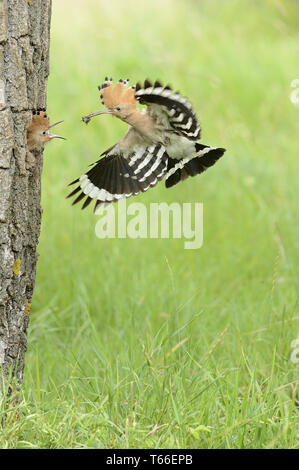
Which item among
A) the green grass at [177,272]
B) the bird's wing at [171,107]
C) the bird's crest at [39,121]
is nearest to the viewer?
the bird's wing at [171,107]

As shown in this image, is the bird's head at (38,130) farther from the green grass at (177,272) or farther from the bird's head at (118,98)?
the green grass at (177,272)

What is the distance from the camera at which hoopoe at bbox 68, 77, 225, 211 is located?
229cm

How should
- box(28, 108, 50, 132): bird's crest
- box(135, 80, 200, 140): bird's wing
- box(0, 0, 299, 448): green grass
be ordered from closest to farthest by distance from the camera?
box(135, 80, 200, 140): bird's wing
box(0, 0, 299, 448): green grass
box(28, 108, 50, 132): bird's crest

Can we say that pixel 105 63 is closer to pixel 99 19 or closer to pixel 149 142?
pixel 99 19

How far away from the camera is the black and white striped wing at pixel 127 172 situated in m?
2.49

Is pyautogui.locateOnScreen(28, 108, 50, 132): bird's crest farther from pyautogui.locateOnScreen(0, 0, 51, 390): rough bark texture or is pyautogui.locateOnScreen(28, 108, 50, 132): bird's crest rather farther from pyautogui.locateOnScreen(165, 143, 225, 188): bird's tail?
pyautogui.locateOnScreen(165, 143, 225, 188): bird's tail

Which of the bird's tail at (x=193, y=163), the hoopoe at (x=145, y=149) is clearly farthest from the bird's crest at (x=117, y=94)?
the bird's tail at (x=193, y=163)

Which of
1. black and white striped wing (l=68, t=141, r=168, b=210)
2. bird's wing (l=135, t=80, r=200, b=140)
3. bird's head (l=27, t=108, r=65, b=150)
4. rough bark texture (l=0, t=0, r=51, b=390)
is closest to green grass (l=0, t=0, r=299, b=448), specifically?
rough bark texture (l=0, t=0, r=51, b=390)

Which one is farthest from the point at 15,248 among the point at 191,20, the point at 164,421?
the point at 191,20

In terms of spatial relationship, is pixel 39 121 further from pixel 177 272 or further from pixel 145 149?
pixel 177 272

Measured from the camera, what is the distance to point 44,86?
2.61 meters

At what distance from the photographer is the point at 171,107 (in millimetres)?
2299
